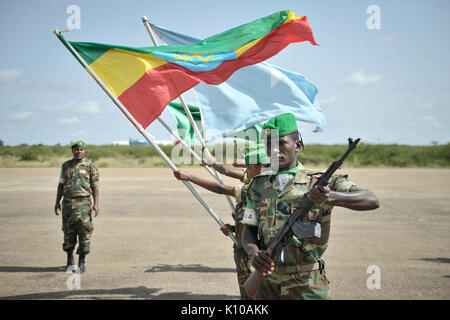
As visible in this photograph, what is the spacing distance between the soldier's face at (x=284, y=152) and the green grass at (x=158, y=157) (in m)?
34.2

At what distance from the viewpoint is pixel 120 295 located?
5.74 meters

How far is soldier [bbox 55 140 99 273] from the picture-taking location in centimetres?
693

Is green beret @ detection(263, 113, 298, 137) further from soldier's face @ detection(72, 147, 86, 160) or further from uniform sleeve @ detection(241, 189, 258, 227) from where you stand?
soldier's face @ detection(72, 147, 86, 160)

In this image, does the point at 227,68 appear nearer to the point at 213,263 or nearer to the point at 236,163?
the point at 236,163

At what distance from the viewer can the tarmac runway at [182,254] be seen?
6.04m

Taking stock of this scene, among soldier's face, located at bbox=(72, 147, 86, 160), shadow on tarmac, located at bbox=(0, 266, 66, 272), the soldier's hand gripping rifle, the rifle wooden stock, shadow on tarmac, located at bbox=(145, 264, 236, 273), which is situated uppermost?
soldier's face, located at bbox=(72, 147, 86, 160)

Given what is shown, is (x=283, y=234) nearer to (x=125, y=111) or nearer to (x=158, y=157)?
(x=125, y=111)

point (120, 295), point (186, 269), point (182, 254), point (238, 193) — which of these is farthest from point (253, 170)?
point (182, 254)

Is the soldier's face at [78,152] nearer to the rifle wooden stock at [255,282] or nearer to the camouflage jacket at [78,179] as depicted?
the camouflage jacket at [78,179]

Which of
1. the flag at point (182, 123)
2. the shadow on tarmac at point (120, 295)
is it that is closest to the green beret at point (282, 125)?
the shadow on tarmac at point (120, 295)

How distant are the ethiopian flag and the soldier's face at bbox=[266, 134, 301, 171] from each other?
2266 millimetres

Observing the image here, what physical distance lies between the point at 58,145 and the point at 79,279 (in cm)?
4425

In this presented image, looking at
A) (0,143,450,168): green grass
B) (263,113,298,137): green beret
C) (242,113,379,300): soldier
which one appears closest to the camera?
(242,113,379,300): soldier

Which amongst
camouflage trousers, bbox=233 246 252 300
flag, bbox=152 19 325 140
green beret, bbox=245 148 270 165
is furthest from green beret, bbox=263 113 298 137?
flag, bbox=152 19 325 140
